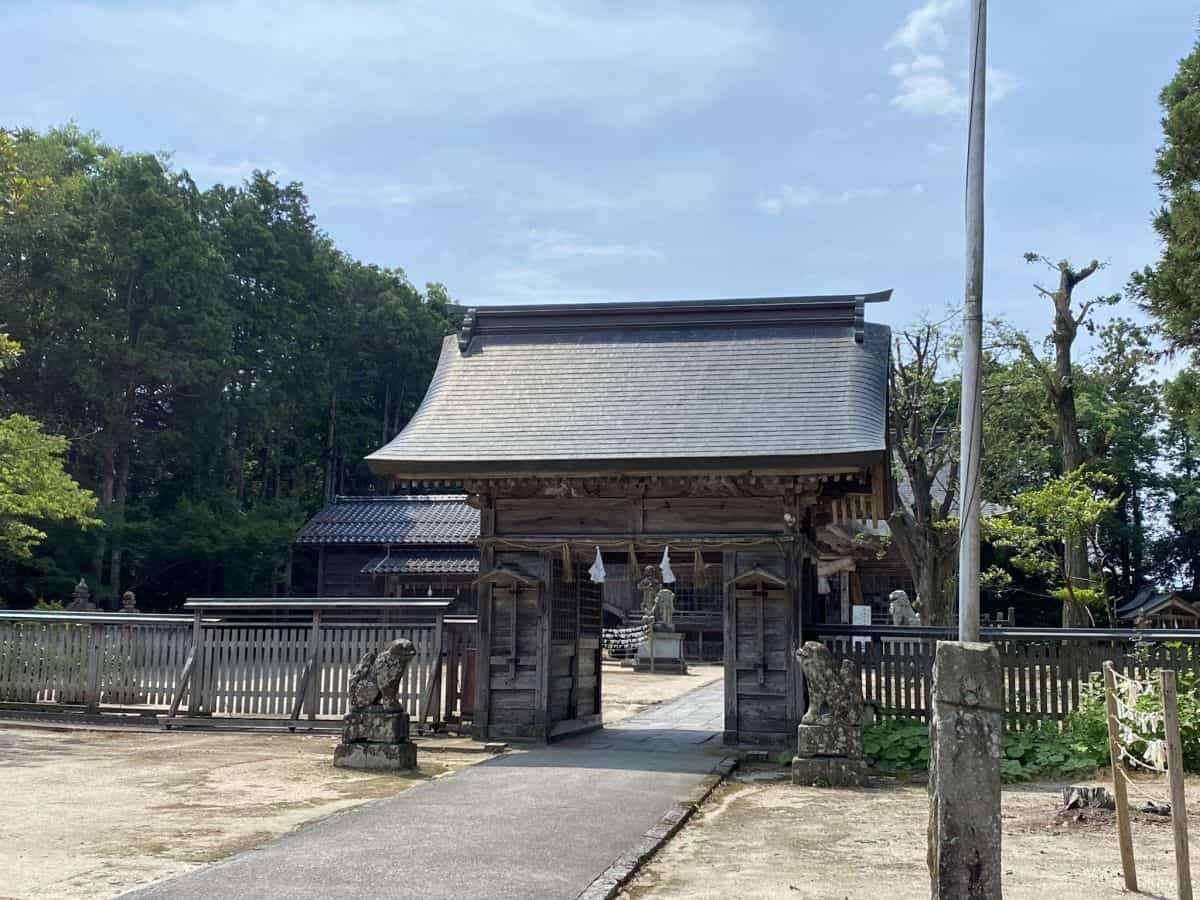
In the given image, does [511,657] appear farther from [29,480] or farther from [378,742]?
[29,480]

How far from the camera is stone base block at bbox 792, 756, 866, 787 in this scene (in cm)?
1109

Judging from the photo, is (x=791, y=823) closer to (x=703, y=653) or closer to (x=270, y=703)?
(x=270, y=703)

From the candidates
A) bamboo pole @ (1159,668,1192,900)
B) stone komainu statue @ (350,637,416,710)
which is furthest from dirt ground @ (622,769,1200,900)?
stone komainu statue @ (350,637,416,710)

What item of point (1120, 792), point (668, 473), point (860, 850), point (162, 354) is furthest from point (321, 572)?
point (1120, 792)

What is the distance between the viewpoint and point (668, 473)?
13391mm

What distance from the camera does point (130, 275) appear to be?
35594mm

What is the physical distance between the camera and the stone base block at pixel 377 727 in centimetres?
1148

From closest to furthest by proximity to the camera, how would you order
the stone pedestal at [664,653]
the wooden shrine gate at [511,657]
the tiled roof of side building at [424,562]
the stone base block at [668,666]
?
1. the wooden shrine gate at [511,657]
2. the stone base block at [668,666]
3. the stone pedestal at [664,653]
4. the tiled roof of side building at [424,562]

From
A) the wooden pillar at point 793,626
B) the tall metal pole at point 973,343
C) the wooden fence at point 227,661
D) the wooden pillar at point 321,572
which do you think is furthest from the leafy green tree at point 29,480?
the tall metal pole at point 973,343

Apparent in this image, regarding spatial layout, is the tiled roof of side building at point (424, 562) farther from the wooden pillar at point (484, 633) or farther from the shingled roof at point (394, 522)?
the wooden pillar at point (484, 633)

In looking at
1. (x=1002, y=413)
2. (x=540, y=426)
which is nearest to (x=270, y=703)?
(x=540, y=426)

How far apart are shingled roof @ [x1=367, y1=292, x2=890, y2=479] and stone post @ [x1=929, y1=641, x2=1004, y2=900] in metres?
7.40

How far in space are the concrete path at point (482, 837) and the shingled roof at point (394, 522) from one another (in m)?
22.9

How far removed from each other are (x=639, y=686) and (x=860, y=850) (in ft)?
60.0
